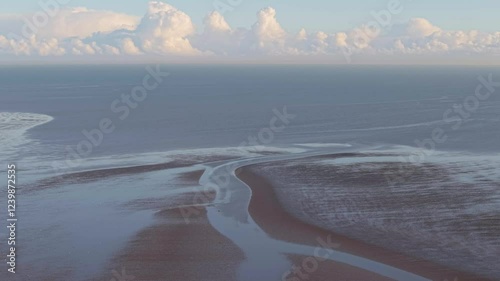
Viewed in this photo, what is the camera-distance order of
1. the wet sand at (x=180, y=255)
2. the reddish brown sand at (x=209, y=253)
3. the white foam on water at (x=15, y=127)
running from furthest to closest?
the white foam on water at (x=15, y=127) < the wet sand at (x=180, y=255) < the reddish brown sand at (x=209, y=253)

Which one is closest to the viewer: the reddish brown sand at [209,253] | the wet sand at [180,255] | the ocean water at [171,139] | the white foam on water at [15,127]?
the reddish brown sand at [209,253]

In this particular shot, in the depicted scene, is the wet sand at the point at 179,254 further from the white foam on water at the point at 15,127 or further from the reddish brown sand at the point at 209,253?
the white foam on water at the point at 15,127

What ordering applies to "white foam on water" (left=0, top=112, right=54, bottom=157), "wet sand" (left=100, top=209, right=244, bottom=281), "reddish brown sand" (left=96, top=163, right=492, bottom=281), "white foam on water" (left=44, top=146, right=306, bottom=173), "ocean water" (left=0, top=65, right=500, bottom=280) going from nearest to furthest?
"reddish brown sand" (left=96, top=163, right=492, bottom=281), "wet sand" (left=100, top=209, right=244, bottom=281), "ocean water" (left=0, top=65, right=500, bottom=280), "white foam on water" (left=44, top=146, right=306, bottom=173), "white foam on water" (left=0, top=112, right=54, bottom=157)

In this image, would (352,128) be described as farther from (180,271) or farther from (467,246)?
(180,271)

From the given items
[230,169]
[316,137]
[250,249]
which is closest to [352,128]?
[316,137]

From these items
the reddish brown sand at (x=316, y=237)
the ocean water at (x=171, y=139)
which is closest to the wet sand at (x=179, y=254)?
the ocean water at (x=171, y=139)

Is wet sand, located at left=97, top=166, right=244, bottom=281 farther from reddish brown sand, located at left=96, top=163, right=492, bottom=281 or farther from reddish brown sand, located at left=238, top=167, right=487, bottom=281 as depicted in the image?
reddish brown sand, located at left=238, top=167, right=487, bottom=281

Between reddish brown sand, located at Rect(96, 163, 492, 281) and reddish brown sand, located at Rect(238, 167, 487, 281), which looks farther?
reddish brown sand, located at Rect(238, 167, 487, 281)

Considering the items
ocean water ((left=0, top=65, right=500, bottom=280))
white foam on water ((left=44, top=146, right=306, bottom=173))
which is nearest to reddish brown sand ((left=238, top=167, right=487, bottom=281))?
ocean water ((left=0, top=65, right=500, bottom=280))

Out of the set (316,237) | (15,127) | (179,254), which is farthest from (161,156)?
(15,127)

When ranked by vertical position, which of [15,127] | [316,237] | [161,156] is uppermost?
[15,127]

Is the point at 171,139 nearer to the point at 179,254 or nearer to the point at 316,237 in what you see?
the point at 316,237
